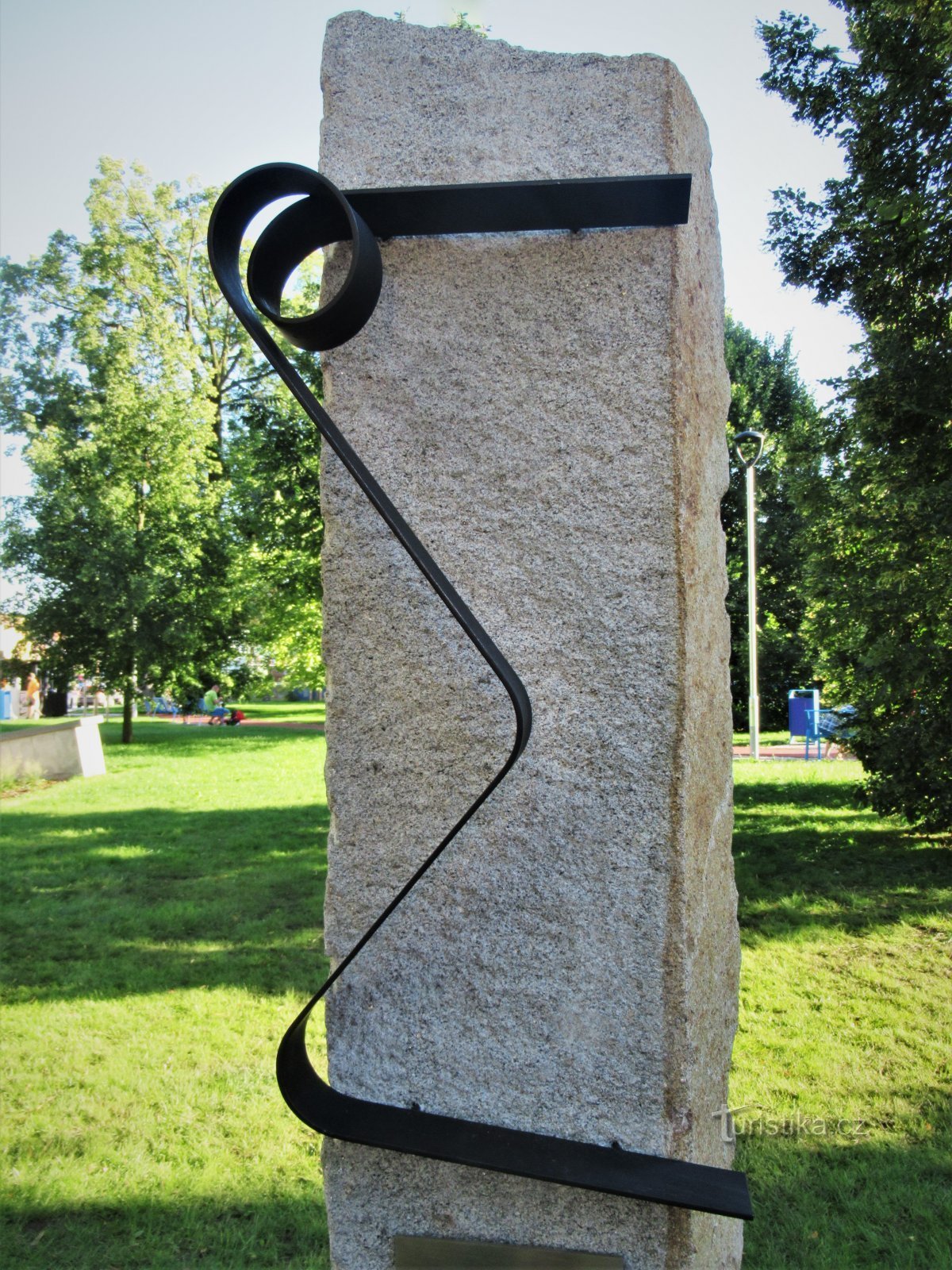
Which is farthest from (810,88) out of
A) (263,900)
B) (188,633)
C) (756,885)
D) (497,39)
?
(188,633)

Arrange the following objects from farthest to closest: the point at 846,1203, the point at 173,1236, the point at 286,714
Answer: the point at 286,714, the point at 846,1203, the point at 173,1236

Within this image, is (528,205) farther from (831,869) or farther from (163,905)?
(831,869)

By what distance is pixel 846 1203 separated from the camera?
3531 millimetres

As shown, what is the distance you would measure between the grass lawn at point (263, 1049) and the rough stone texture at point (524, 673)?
1761 mm

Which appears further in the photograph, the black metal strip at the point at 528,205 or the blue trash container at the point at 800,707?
the blue trash container at the point at 800,707

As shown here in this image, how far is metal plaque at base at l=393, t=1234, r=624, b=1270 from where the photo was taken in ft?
6.16

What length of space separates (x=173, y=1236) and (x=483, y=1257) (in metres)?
1.96

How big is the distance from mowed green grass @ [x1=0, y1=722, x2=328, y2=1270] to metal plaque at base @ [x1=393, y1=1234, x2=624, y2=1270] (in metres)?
1.57

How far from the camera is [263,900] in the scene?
→ 7.52m

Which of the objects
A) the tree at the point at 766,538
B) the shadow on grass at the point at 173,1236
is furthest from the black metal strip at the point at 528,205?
the tree at the point at 766,538

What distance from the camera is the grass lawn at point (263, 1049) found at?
3420 millimetres

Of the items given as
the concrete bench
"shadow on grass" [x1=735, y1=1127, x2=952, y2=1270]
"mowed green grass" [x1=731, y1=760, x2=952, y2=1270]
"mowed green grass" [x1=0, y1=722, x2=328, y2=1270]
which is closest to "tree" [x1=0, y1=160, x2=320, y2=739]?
the concrete bench

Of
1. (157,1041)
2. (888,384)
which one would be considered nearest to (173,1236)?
(157,1041)

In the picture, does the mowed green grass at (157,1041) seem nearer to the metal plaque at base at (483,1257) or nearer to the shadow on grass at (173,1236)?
the shadow on grass at (173,1236)
